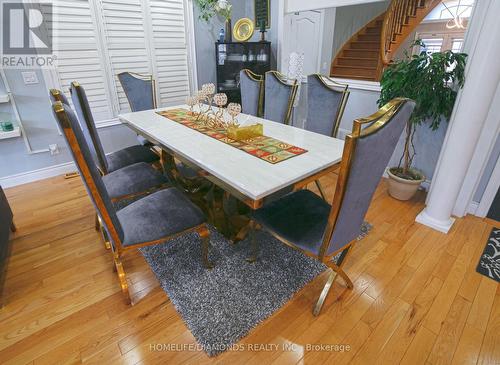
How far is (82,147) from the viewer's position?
1.07m

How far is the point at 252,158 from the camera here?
1.47 meters

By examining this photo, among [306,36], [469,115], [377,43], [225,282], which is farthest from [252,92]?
[377,43]

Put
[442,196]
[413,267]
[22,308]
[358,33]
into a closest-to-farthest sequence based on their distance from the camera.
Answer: [22,308] < [413,267] < [442,196] < [358,33]

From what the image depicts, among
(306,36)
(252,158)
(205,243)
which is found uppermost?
(306,36)

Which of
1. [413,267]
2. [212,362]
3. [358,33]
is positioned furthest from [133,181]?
[358,33]

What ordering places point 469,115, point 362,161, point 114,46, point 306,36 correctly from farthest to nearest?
point 306,36 < point 114,46 < point 469,115 < point 362,161

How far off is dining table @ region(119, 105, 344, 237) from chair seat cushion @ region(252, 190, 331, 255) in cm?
18

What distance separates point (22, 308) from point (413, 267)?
235 cm

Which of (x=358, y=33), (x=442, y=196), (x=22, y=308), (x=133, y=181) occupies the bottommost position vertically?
(x=22, y=308)

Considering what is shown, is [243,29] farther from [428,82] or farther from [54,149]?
[54,149]

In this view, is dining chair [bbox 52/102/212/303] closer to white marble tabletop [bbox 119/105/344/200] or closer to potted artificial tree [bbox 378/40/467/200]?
white marble tabletop [bbox 119/105/344/200]

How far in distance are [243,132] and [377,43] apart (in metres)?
4.34

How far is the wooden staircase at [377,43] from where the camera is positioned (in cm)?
439

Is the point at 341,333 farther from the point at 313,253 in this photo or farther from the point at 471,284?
the point at 471,284
